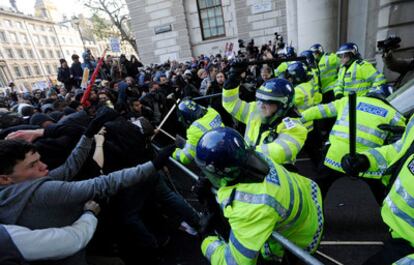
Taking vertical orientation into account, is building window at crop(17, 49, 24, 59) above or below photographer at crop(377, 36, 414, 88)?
above

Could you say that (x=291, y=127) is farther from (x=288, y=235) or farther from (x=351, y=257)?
(x=351, y=257)

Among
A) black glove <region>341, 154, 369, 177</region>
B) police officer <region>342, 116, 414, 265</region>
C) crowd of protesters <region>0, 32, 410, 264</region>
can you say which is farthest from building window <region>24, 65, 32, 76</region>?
police officer <region>342, 116, 414, 265</region>

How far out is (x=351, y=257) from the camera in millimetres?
2695

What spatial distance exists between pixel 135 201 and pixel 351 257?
246 cm

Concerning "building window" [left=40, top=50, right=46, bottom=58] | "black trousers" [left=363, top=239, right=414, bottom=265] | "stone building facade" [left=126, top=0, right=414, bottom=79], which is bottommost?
"black trousers" [left=363, top=239, right=414, bottom=265]

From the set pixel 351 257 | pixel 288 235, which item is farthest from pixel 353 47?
pixel 288 235

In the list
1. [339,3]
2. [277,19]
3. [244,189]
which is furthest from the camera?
[277,19]

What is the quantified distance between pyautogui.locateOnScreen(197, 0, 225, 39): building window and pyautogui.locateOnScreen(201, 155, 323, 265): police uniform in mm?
15950

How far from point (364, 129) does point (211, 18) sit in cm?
1554

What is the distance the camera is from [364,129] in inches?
99.0

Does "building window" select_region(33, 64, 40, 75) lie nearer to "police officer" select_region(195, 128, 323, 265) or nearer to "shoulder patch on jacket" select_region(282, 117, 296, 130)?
"shoulder patch on jacket" select_region(282, 117, 296, 130)

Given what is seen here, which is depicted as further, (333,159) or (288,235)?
(333,159)

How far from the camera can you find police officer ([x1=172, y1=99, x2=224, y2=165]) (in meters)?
3.18

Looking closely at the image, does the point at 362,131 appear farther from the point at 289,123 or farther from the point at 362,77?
the point at 362,77
